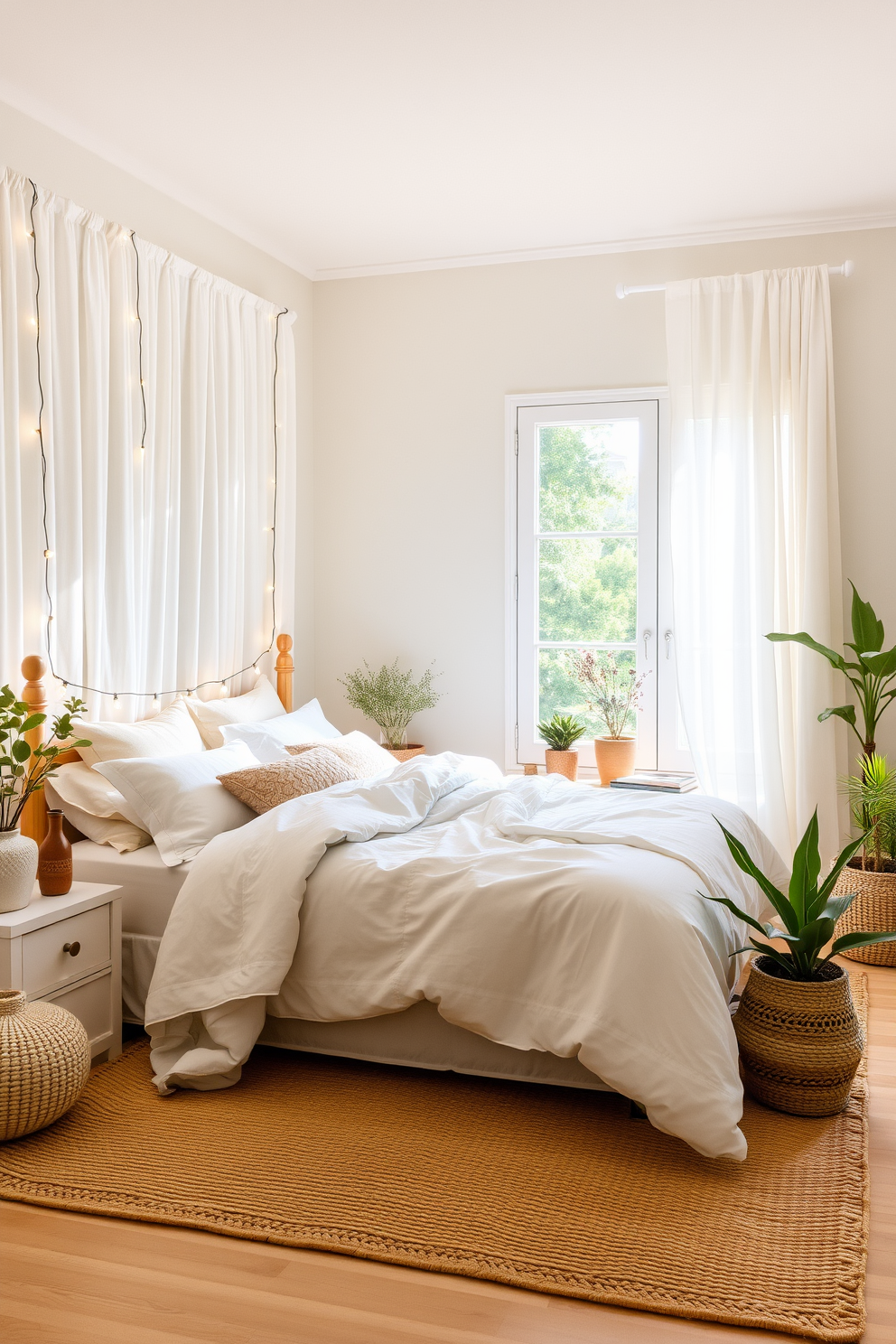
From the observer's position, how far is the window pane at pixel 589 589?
489cm

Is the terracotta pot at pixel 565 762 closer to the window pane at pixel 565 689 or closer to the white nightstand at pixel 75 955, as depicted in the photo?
the window pane at pixel 565 689

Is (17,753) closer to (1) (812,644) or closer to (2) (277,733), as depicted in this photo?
(2) (277,733)

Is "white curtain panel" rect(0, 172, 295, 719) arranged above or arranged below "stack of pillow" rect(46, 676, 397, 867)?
above

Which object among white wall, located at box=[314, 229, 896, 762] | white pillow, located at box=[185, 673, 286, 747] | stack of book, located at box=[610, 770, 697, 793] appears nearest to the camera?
white pillow, located at box=[185, 673, 286, 747]

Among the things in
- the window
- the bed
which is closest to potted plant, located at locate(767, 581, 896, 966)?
the window

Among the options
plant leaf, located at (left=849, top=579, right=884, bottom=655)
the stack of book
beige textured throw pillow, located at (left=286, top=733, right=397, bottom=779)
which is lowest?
the stack of book

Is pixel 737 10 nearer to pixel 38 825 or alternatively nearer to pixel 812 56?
pixel 812 56

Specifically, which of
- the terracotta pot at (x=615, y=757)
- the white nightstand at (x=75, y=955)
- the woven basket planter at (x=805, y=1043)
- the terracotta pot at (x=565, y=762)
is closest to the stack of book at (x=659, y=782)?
the terracotta pot at (x=615, y=757)

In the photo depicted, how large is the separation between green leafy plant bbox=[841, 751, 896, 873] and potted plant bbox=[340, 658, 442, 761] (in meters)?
1.87

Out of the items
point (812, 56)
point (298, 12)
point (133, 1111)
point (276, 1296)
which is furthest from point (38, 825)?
point (812, 56)

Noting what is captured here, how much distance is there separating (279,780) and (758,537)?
2.40 m

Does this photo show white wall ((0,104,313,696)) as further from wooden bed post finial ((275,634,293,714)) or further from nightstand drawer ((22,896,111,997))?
nightstand drawer ((22,896,111,997))

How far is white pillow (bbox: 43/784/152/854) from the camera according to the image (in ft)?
10.6

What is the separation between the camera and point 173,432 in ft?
13.2
